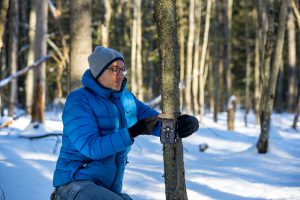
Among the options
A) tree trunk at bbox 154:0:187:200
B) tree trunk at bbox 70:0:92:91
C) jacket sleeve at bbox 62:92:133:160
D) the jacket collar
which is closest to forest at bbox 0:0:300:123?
tree trunk at bbox 70:0:92:91

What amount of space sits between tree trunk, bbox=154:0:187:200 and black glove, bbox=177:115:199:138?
360 millimetres

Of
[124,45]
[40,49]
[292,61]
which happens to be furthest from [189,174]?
[124,45]

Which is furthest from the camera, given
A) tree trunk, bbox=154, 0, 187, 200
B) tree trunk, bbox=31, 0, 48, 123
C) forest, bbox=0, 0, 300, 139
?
tree trunk, bbox=31, 0, 48, 123

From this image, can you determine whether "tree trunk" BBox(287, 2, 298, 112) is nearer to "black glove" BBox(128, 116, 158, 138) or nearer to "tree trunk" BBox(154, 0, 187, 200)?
"tree trunk" BBox(154, 0, 187, 200)

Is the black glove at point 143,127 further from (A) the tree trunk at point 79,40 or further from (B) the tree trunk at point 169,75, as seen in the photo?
(A) the tree trunk at point 79,40

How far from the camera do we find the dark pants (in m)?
2.67

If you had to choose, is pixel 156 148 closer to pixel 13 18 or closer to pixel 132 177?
pixel 132 177

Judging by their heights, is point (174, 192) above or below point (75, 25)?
below

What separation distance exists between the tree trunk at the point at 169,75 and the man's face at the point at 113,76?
1.26 ft

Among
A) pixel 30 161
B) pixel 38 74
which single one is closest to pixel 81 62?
pixel 30 161

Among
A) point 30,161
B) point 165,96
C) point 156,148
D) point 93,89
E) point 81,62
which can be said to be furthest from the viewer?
point 156,148

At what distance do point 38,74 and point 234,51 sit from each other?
65.2ft

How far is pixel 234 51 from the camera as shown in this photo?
1177 inches

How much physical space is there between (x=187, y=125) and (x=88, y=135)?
1.99 ft
